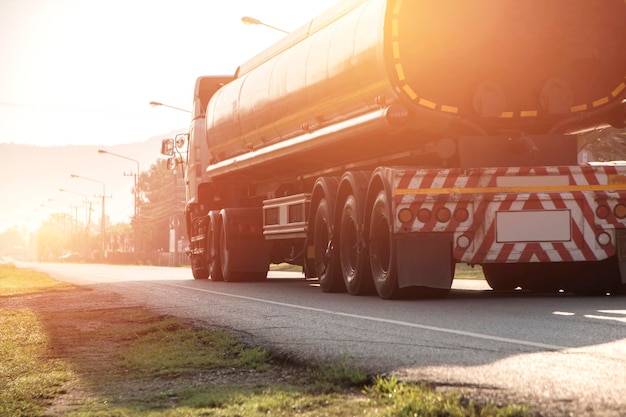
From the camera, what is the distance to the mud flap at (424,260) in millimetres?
11578

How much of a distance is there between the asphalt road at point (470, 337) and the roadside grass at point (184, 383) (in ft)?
0.87

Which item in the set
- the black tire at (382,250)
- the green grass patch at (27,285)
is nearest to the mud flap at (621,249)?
the black tire at (382,250)

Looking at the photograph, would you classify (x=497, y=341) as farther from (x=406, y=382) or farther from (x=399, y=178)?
(x=399, y=178)

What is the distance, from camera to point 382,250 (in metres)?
12.4

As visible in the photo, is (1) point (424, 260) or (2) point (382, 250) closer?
(1) point (424, 260)

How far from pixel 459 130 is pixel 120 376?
6.18 m

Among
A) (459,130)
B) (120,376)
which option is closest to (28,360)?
(120,376)

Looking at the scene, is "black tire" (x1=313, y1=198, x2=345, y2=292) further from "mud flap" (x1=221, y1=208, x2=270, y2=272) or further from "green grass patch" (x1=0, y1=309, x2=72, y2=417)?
"mud flap" (x1=221, y1=208, x2=270, y2=272)

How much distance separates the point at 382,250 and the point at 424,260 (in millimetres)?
896

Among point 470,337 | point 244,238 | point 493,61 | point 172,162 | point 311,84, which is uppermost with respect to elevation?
point 172,162

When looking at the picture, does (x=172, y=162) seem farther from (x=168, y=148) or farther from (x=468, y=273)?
(x=468, y=273)

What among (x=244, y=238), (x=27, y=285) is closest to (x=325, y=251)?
(x=244, y=238)

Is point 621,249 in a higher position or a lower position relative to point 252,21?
lower

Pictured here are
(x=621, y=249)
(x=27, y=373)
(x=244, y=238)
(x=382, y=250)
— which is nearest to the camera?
(x=27, y=373)
